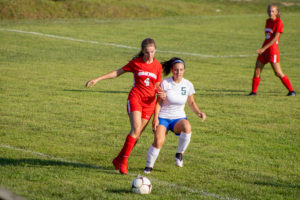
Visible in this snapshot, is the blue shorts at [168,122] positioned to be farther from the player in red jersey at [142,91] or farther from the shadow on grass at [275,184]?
the shadow on grass at [275,184]

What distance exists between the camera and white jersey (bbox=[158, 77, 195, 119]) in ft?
26.8

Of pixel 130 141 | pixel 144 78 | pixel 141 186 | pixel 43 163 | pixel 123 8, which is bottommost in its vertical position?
pixel 123 8

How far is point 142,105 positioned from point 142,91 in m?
0.21

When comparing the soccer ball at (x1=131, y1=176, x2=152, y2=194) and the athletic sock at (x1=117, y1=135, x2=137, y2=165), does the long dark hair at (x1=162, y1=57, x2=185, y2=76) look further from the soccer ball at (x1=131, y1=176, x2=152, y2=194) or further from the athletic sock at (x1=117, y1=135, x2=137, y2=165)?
the soccer ball at (x1=131, y1=176, x2=152, y2=194)

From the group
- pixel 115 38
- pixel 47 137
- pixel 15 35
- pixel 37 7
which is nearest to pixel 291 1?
pixel 37 7

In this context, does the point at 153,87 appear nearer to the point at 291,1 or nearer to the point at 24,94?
the point at 24,94

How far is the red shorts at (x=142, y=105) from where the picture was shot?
7.98 m

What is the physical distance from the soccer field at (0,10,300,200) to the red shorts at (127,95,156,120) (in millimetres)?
848

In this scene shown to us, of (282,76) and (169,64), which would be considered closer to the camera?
(169,64)

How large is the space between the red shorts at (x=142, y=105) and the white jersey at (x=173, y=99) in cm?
17

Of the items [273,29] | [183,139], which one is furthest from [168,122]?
[273,29]

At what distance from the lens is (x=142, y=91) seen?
26.6 ft

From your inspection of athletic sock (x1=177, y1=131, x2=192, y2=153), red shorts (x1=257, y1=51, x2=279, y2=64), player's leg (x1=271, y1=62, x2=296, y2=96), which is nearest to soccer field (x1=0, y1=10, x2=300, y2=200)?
athletic sock (x1=177, y1=131, x2=192, y2=153)

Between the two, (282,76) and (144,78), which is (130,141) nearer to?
(144,78)
